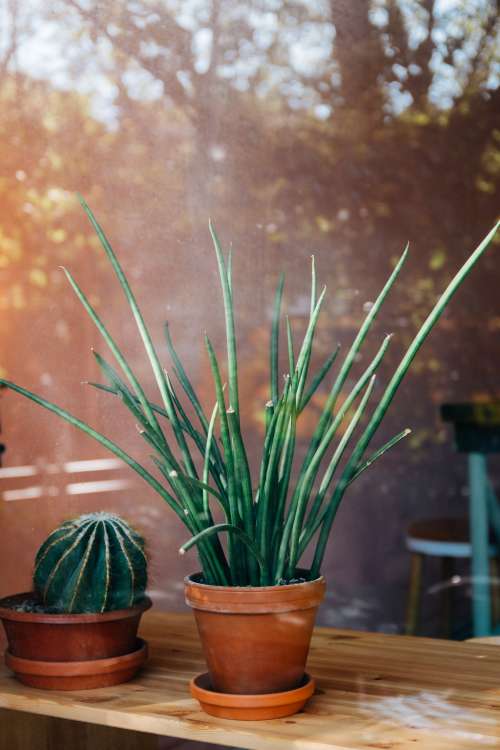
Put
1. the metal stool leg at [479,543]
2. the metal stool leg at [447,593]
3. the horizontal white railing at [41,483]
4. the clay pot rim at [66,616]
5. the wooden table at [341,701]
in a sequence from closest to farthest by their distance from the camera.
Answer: the wooden table at [341,701] → the clay pot rim at [66,616] → the horizontal white railing at [41,483] → the metal stool leg at [479,543] → the metal stool leg at [447,593]

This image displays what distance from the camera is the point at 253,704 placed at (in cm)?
92

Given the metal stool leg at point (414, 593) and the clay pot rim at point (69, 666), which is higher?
the clay pot rim at point (69, 666)

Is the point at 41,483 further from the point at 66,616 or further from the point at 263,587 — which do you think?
the point at 263,587

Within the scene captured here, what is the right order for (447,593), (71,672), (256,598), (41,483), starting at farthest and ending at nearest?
(447,593)
(41,483)
(71,672)
(256,598)

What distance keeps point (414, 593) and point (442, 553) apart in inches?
6.1

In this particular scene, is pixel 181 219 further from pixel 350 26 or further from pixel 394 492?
pixel 394 492

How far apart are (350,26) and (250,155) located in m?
0.88

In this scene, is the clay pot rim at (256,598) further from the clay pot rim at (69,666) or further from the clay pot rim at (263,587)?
the clay pot rim at (69,666)

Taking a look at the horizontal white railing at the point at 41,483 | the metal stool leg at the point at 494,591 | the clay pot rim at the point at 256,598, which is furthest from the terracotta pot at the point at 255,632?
the metal stool leg at the point at 494,591

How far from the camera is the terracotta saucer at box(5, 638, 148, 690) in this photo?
1.03 metres

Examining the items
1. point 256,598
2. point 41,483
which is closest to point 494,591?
point 41,483

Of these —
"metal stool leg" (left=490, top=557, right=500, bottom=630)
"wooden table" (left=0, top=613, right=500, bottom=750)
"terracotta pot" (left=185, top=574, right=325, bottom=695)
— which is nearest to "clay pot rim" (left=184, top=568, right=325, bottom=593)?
"terracotta pot" (left=185, top=574, right=325, bottom=695)

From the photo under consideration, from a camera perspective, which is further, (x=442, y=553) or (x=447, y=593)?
(x=447, y=593)

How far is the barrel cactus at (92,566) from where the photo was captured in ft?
3.42
